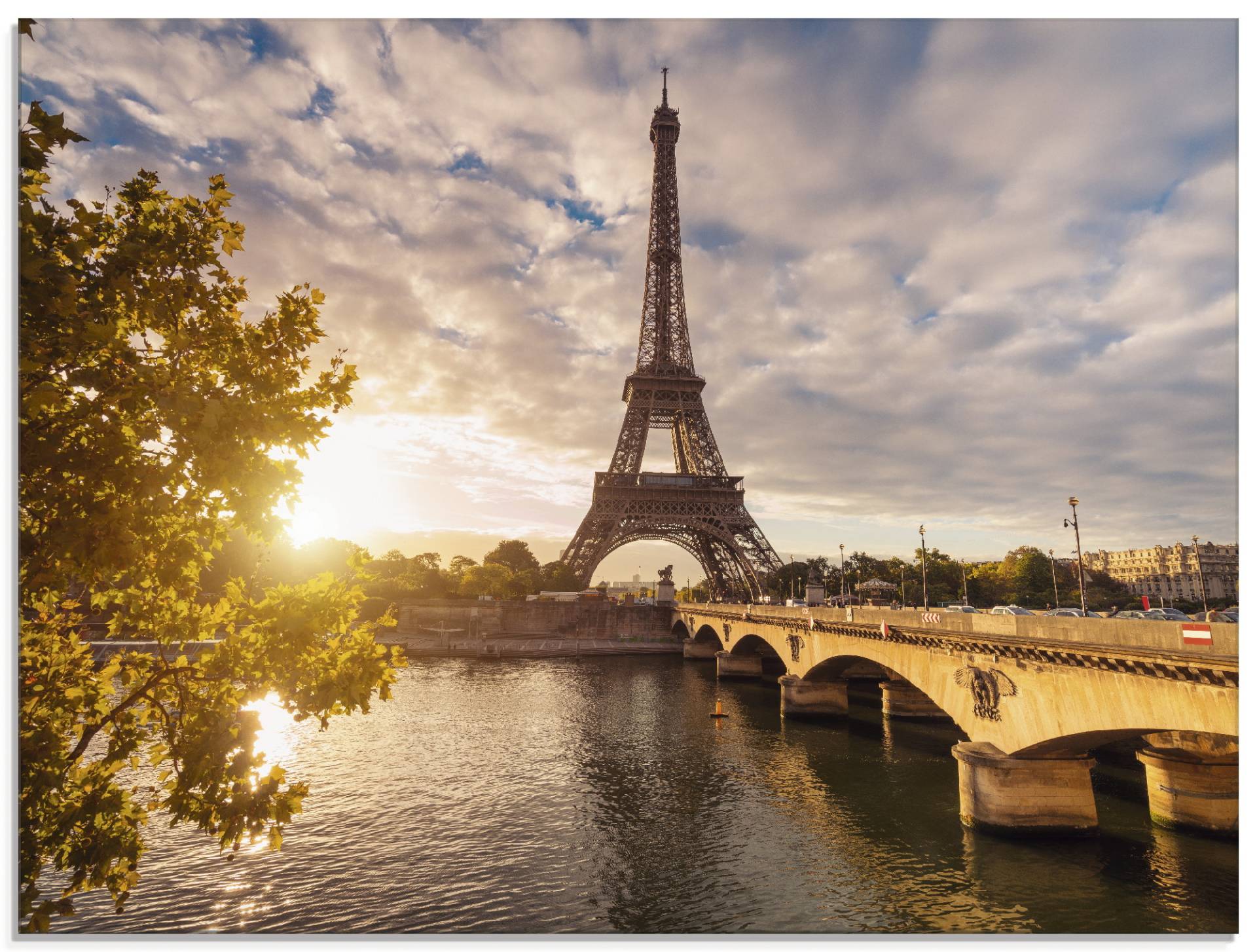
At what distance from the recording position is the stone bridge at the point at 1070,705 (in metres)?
13.7

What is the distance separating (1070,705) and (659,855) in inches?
470

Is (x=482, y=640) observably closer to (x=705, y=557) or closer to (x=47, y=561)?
(x=705, y=557)

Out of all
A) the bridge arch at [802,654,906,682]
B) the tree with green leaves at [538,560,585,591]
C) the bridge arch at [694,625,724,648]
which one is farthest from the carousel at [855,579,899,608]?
the tree with green leaves at [538,560,585,591]

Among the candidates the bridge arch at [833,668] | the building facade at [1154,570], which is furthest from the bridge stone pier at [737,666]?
the building facade at [1154,570]

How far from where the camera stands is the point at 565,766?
94.0ft

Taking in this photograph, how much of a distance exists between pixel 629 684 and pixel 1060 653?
1584 inches

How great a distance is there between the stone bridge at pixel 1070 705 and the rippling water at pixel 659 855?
110 centimetres

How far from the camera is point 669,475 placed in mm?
84312

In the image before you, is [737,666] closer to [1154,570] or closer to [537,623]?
[537,623]

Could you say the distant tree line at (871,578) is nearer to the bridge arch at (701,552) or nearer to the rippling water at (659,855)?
the bridge arch at (701,552)

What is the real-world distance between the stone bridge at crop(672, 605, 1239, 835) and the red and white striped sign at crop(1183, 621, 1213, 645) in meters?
0.03

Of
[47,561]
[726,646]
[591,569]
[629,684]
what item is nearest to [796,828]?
[47,561]

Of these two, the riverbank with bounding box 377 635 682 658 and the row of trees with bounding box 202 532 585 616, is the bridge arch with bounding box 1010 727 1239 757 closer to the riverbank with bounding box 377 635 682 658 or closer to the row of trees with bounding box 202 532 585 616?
the row of trees with bounding box 202 532 585 616
